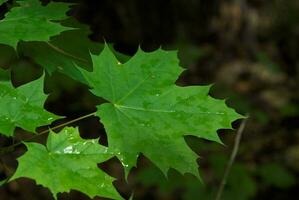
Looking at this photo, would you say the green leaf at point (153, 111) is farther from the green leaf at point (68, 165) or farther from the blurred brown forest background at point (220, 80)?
the blurred brown forest background at point (220, 80)

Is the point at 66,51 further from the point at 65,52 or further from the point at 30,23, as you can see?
the point at 30,23

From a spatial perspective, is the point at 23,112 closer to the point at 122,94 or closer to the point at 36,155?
the point at 36,155

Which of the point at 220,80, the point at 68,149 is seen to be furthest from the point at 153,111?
the point at 220,80

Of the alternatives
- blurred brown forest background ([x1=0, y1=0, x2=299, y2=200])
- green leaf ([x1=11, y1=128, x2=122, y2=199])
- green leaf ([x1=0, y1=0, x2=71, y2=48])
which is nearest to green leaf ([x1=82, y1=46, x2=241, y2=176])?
green leaf ([x1=11, y1=128, x2=122, y2=199])

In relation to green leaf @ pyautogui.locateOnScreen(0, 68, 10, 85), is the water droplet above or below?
below

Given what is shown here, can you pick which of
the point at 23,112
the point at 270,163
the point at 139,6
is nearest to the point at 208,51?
the point at 139,6

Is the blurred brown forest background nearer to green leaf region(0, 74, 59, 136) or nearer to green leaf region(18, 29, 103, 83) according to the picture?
green leaf region(18, 29, 103, 83)
